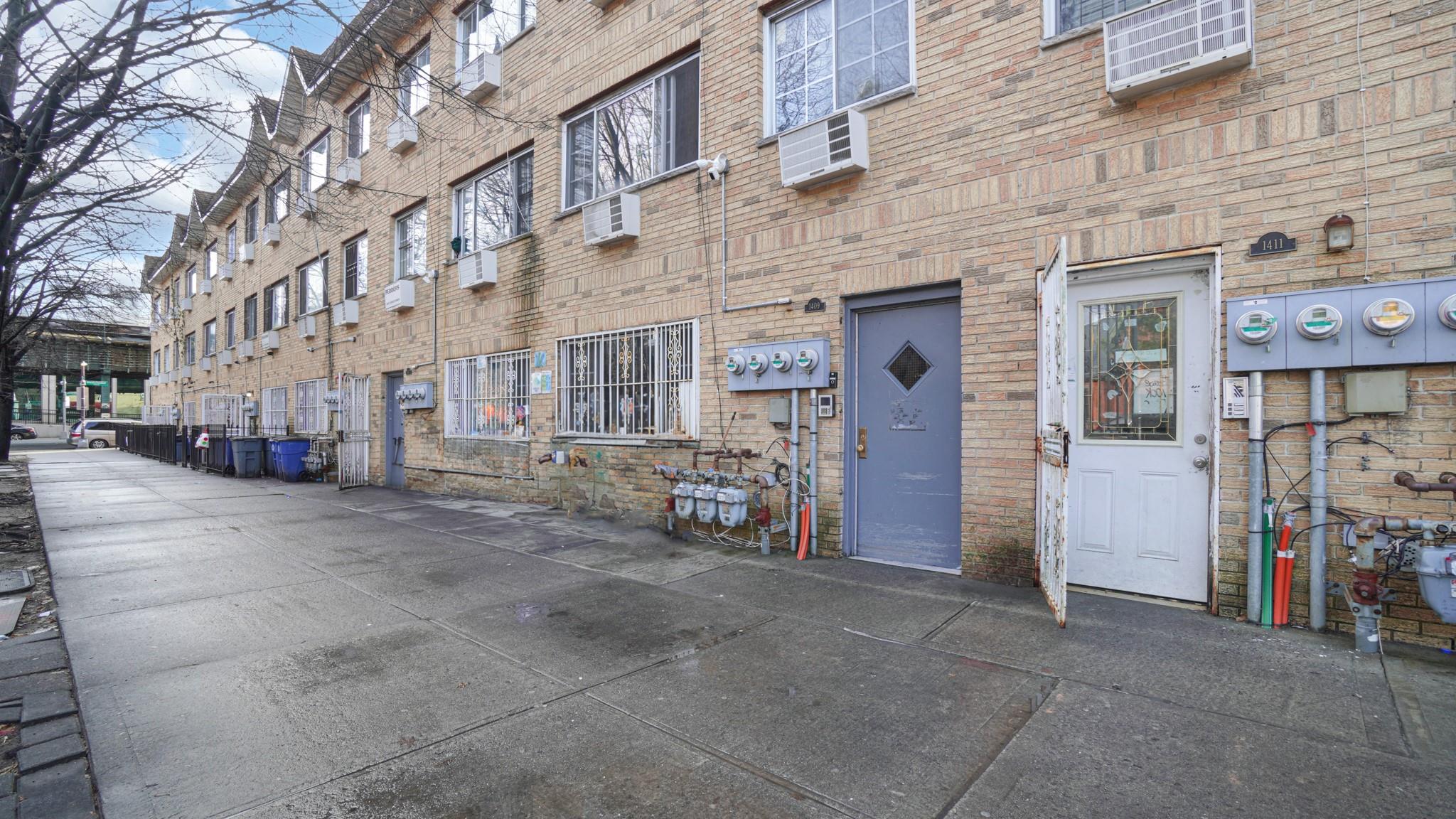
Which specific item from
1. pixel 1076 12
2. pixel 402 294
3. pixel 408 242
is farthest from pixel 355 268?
pixel 1076 12

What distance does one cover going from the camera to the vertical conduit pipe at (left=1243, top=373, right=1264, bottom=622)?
414 centimetres

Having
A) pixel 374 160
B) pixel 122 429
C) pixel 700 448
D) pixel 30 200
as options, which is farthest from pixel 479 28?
pixel 122 429

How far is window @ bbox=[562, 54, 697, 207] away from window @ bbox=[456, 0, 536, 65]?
2.45m

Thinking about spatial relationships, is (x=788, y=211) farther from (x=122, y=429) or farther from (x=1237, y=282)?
(x=122, y=429)

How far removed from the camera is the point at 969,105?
5445 mm

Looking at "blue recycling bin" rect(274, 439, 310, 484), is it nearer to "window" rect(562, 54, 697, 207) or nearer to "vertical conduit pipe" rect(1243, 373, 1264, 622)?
"window" rect(562, 54, 697, 207)

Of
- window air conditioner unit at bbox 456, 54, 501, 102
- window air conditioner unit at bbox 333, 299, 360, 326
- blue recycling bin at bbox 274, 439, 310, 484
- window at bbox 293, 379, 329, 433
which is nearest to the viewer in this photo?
window air conditioner unit at bbox 456, 54, 501, 102

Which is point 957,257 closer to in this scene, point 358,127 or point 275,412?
point 358,127

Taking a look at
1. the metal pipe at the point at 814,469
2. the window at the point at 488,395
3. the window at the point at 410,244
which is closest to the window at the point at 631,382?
the window at the point at 488,395

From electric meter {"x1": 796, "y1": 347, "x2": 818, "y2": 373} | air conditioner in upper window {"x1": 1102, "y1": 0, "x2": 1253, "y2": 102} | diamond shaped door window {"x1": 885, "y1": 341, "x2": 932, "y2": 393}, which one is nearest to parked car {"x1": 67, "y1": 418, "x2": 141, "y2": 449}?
electric meter {"x1": 796, "y1": 347, "x2": 818, "y2": 373}

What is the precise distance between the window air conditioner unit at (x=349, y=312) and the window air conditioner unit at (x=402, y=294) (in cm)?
235

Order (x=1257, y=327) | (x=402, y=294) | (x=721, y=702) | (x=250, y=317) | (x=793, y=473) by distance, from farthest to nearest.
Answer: (x=250, y=317) → (x=402, y=294) → (x=793, y=473) → (x=1257, y=327) → (x=721, y=702)

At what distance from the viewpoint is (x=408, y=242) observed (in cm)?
1334

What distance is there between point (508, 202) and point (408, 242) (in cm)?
386
